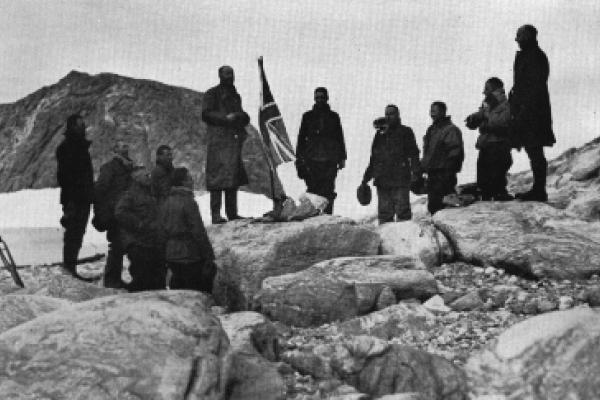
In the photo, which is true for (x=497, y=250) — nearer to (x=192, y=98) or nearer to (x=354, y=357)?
(x=354, y=357)

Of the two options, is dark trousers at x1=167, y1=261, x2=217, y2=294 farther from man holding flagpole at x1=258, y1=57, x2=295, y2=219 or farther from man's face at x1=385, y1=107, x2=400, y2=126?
man's face at x1=385, y1=107, x2=400, y2=126

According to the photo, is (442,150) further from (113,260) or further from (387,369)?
(387,369)

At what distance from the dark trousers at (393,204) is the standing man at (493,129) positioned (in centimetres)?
100

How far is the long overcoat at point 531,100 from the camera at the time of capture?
357 inches

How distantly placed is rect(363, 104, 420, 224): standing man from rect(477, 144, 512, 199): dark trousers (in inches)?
30.0

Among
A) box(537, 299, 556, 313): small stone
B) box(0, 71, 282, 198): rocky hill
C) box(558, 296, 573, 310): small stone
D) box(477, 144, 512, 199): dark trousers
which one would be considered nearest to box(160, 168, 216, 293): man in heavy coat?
box(537, 299, 556, 313): small stone

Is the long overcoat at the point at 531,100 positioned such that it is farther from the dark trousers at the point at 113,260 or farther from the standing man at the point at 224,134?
the dark trousers at the point at 113,260

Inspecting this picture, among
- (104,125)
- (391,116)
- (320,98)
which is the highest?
(320,98)

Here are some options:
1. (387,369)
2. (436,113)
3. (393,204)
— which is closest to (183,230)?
(387,369)

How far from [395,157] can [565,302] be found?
134 inches

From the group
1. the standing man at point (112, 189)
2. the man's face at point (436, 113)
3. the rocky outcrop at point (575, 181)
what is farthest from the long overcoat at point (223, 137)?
the rocky outcrop at point (575, 181)

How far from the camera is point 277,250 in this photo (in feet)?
27.1

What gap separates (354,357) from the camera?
5.74m

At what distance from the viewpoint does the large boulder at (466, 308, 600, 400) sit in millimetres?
5344
